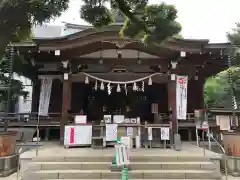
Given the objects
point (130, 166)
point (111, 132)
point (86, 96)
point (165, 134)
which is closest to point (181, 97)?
point (165, 134)

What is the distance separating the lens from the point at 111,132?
28.4ft

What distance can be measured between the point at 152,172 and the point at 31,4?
4.87 m

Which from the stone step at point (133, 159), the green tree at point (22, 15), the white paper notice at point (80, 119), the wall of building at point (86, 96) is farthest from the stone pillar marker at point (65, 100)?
the green tree at point (22, 15)

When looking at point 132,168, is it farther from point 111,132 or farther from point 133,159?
point 111,132

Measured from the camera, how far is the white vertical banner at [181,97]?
30.2ft

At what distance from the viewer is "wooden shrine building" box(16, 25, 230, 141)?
28.8 feet

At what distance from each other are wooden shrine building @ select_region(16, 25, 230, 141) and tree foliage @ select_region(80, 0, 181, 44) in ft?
8.19

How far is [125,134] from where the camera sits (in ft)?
28.9

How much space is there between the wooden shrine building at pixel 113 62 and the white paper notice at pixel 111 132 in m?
1.66

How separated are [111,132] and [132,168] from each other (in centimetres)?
235

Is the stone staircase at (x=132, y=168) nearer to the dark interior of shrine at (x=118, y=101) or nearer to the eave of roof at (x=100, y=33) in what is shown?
the eave of roof at (x=100, y=33)

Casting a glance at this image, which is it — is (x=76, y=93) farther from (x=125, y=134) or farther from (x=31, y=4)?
(x=31, y=4)

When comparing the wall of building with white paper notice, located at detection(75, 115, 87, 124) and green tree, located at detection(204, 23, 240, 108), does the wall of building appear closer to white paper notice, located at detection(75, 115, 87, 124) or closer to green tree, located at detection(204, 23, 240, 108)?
green tree, located at detection(204, 23, 240, 108)

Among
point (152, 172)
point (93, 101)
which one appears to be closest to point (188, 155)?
point (152, 172)
